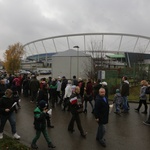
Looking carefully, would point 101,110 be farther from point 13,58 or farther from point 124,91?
point 13,58

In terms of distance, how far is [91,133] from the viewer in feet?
20.9

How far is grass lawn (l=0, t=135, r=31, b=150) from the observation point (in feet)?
16.4

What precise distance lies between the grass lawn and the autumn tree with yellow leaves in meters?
34.1

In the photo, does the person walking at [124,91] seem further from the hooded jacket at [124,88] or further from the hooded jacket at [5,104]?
the hooded jacket at [5,104]

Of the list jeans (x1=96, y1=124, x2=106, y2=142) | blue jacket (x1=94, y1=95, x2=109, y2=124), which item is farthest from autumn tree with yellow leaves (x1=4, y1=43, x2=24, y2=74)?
blue jacket (x1=94, y1=95, x2=109, y2=124)

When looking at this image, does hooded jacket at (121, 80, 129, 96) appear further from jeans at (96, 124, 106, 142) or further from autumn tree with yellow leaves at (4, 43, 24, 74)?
autumn tree with yellow leaves at (4, 43, 24, 74)

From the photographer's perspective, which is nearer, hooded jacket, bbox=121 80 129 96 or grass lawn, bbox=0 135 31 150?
grass lawn, bbox=0 135 31 150

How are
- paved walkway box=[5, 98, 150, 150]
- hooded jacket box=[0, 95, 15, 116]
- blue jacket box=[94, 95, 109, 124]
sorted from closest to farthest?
blue jacket box=[94, 95, 109, 124] < paved walkway box=[5, 98, 150, 150] < hooded jacket box=[0, 95, 15, 116]

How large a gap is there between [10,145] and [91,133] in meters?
2.61

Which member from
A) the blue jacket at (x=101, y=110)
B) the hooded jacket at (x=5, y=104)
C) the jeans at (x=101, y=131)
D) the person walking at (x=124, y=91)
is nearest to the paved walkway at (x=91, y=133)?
the jeans at (x=101, y=131)

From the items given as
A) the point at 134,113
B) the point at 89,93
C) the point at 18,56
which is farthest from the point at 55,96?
the point at 18,56

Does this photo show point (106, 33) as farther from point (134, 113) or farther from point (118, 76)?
point (134, 113)

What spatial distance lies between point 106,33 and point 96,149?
83246 millimetres

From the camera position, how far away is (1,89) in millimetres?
8445
